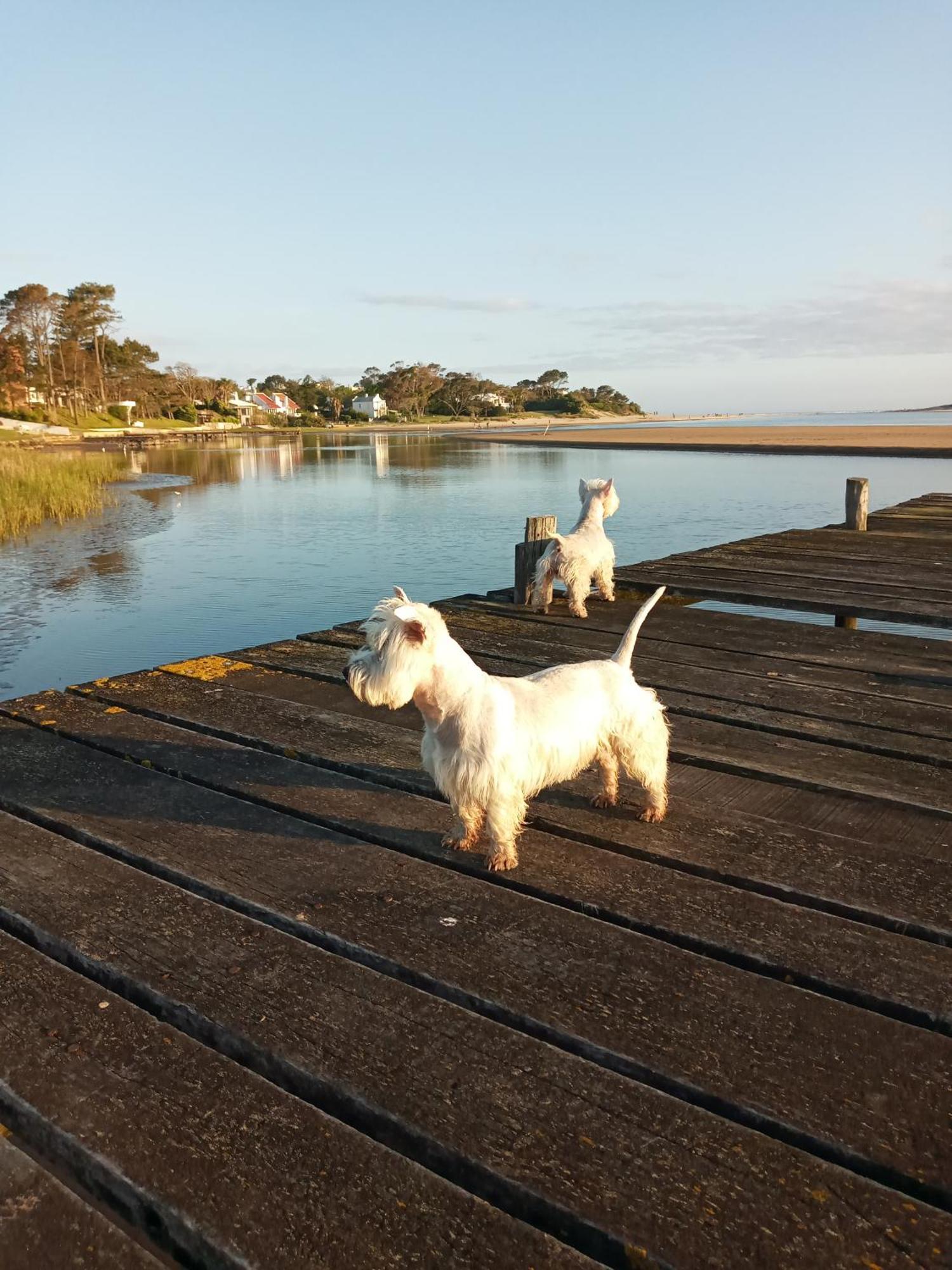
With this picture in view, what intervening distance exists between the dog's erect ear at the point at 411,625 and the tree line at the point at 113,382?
3519 inches

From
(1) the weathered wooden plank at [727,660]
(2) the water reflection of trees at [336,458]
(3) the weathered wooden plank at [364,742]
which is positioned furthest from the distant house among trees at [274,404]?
(3) the weathered wooden plank at [364,742]

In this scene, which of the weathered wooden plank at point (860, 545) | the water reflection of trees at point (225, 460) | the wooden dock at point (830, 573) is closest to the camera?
the wooden dock at point (830, 573)

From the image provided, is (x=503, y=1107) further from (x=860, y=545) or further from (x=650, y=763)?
(x=860, y=545)

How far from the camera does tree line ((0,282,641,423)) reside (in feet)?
266

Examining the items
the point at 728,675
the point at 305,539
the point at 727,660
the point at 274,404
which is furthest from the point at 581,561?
the point at 274,404

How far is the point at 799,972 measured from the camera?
2.34 metres

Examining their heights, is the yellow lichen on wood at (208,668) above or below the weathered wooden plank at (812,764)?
above

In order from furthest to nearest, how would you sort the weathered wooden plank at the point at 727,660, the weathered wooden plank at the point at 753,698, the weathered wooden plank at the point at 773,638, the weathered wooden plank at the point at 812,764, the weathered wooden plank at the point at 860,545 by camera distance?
the weathered wooden plank at the point at 860,545 → the weathered wooden plank at the point at 773,638 → the weathered wooden plank at the point at 727,660 → the weathered wooden plank at the point at 753,698 → the weathered wooden plank at the point at 812,764

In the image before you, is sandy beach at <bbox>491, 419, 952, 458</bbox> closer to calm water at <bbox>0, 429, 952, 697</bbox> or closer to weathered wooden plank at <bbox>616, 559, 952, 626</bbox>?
calm water at <bbox>0, 429, 952, 697</bbox>

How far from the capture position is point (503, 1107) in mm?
1862

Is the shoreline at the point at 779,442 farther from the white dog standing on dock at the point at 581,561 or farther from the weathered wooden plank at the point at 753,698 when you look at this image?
the weathered wooden plank at the point at 753,698

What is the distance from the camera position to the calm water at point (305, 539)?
1146cm

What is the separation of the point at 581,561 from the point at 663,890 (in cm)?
464

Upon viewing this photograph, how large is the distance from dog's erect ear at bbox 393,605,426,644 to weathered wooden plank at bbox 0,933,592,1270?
1.35m
